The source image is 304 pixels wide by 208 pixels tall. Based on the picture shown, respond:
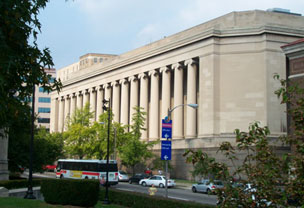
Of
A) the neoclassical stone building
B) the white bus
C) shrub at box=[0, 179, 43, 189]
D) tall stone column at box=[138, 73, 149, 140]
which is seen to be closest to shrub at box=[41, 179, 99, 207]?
shrub at box=[0, 179, 43, 189]

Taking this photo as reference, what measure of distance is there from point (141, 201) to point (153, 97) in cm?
4640

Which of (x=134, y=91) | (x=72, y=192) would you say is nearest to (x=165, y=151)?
(x=72, y=192)

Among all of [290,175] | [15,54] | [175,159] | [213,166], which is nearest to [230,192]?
[213,166]

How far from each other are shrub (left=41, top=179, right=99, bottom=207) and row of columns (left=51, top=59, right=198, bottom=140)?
126 ft

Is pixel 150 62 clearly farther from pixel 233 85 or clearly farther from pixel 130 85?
pixel 233 85

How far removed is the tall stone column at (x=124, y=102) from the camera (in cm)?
8075

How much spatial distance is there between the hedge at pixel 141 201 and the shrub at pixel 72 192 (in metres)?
2.66

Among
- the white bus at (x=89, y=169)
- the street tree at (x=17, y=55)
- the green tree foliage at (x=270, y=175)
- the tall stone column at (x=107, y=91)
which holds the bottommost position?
the white bus at (x=89, y=169)

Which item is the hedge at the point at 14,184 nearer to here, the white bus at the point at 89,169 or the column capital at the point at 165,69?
the white bus at the point at 89,169

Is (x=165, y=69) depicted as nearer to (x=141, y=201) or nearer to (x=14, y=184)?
(x=14, y=184)

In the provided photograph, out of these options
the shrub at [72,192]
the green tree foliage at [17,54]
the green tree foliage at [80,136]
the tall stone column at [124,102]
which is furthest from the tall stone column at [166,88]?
the green tree foliage at [17,54]

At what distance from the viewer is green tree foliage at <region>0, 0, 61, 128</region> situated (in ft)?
38.9

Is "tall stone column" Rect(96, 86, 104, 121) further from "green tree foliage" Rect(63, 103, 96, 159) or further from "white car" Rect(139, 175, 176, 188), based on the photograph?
"white car" Rect(139, 175, 176, 188)

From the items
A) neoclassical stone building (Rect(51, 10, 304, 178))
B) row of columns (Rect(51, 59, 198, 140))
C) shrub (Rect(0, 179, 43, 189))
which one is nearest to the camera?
shrub (Rect(0, 179, 43, 189))
